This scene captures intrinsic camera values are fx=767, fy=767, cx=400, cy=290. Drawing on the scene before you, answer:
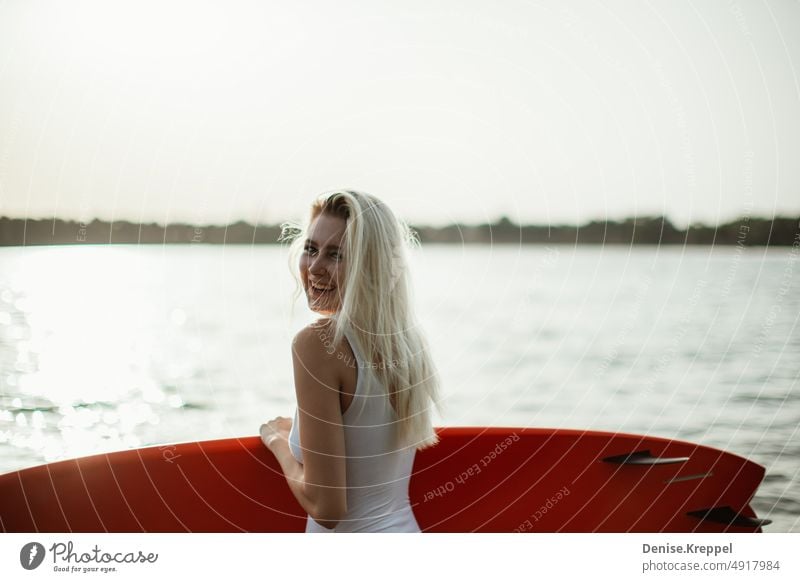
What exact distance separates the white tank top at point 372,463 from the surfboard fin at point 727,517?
24.3 inches

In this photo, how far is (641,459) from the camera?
65.6 inches

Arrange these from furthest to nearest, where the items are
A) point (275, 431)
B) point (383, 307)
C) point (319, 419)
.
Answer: point (275, 431)
point (383, 307)
point (319, 419)

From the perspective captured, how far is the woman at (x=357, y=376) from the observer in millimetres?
1058

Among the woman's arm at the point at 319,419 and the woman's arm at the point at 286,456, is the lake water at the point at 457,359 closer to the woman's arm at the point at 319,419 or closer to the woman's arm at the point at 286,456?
the woman's arm at the point at 319,419

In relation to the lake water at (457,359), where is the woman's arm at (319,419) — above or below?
above

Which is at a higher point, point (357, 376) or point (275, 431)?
point (357, 376)

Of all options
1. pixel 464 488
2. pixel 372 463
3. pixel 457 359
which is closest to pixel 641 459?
pixel 464 488

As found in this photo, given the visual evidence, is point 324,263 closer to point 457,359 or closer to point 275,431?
point 275,431

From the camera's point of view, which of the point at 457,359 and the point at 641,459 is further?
the point at 457,359
